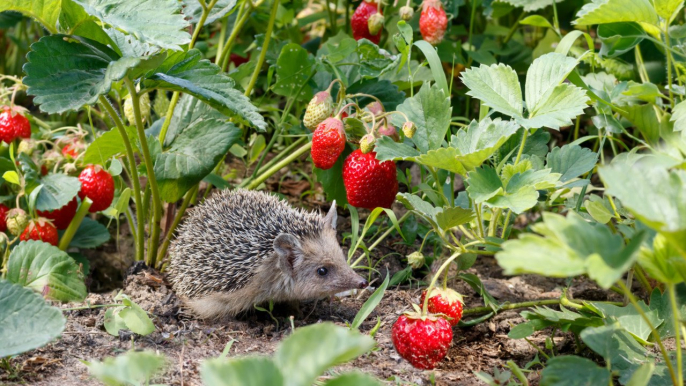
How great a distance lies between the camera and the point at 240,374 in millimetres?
1781

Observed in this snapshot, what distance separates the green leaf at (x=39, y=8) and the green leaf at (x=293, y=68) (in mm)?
1389

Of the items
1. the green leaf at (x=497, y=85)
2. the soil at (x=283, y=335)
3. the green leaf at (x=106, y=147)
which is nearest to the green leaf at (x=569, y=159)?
the green leaf at (x=497, y=85)

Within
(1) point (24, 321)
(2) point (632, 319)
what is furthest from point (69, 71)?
(2) point (632, 319)

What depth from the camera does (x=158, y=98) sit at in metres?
4.56

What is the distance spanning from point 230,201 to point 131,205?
1371 millimetres

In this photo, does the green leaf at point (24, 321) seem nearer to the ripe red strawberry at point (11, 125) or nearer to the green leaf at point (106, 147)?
the green leaf at point (106, 147)

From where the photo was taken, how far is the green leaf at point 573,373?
8.00 feet

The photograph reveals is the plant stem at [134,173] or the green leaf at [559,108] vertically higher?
the green leaf at [559,108]

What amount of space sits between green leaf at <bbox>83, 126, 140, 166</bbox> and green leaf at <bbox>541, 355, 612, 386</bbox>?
2.49 metres

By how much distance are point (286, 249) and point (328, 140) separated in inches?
29.1

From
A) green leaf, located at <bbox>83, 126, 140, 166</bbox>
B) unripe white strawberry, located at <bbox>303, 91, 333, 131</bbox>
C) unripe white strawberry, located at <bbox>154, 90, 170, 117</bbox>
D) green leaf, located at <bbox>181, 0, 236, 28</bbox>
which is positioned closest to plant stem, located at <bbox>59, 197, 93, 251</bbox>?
green leaf, located at <bbox>83, 126, 140, 166</bbox>

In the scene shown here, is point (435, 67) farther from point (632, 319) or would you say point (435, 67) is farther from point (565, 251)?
point (565, 251)

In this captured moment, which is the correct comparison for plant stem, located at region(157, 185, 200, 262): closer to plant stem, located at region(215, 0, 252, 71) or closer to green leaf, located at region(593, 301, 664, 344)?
plant stem, located at region(215, 0, 252, 71)

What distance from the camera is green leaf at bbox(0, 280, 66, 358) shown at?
2.56 metres
